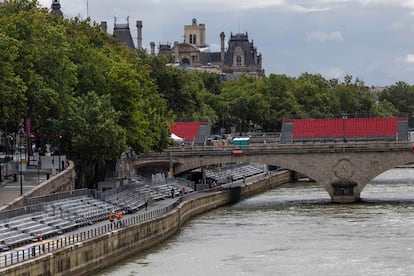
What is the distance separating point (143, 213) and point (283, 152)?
96.3 feet

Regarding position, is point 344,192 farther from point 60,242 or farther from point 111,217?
point 60,242

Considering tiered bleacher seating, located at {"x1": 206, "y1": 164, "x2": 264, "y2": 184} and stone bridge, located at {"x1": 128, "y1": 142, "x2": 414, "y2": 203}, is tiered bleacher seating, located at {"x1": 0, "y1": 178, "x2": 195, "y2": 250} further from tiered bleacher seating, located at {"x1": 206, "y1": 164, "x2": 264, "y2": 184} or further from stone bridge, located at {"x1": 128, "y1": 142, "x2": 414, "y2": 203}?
tiered bleacher seating, located at {"x1": 206, "y1": 164, "x2": 264, "y2": 184}

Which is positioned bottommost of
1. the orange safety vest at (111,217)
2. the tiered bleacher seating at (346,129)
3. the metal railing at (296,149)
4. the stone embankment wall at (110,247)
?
the stone embankment wall at (110,247)

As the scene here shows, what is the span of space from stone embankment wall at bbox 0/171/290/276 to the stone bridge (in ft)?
38.7

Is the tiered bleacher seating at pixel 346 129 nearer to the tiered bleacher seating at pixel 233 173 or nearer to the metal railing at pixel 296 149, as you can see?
the tiered bleacher seating at pixel 233 173

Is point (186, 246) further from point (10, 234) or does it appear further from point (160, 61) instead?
point (160, 61)

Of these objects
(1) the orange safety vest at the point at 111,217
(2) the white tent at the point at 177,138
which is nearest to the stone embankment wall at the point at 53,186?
(1) the orange safety vest at the point at 111,217

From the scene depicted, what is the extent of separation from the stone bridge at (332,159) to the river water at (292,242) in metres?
1.81

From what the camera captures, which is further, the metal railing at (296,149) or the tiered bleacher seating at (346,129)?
the tiered bleacher seating at (346,129)

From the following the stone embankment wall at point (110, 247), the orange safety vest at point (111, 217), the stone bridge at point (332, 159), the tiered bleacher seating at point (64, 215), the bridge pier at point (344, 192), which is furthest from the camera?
the stone bridge at point (332, 159)

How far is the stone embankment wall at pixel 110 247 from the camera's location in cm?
5253

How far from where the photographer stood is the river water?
62.5 meters

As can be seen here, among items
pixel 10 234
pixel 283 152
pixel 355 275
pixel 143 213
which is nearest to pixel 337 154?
pixel 283 152

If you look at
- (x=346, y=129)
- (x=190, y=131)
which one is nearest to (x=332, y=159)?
(x=346, y=129)
